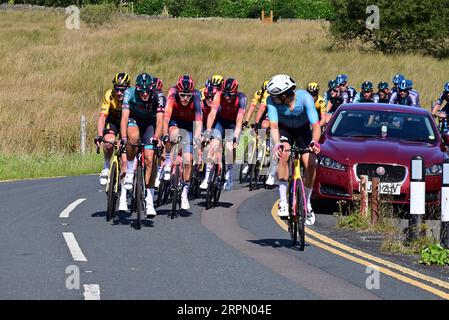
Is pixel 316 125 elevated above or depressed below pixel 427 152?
above

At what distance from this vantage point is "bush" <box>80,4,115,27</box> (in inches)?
2876

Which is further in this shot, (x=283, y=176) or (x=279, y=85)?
(x=283, y=176)

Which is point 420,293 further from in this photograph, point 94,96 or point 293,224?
point 94,96

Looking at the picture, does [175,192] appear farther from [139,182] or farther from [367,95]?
[367,95]

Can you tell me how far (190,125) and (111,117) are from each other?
121cm

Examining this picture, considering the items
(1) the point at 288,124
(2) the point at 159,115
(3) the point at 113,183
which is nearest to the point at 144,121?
(2) the point at 159,115

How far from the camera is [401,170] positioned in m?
15.4

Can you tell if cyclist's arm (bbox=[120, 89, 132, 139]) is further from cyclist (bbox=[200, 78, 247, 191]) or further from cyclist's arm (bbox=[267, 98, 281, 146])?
cyclist (bbox=[200, 78, 247, 191])

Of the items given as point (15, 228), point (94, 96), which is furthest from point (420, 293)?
point (94, 96)

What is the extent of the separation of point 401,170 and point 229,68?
37.3 metres

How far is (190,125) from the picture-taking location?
1622 cm

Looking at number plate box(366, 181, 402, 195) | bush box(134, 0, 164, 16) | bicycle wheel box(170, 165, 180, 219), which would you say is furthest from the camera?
bush box(134, 0, 164, 16)

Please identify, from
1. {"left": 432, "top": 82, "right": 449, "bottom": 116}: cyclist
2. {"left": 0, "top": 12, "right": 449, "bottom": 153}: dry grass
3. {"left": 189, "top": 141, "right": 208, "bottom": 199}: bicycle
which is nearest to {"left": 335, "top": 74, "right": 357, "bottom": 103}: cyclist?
{"left": 432, "top": 82, "right": 449, "bottom": 116}: cyclist

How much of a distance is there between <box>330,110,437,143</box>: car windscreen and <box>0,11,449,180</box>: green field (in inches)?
505
